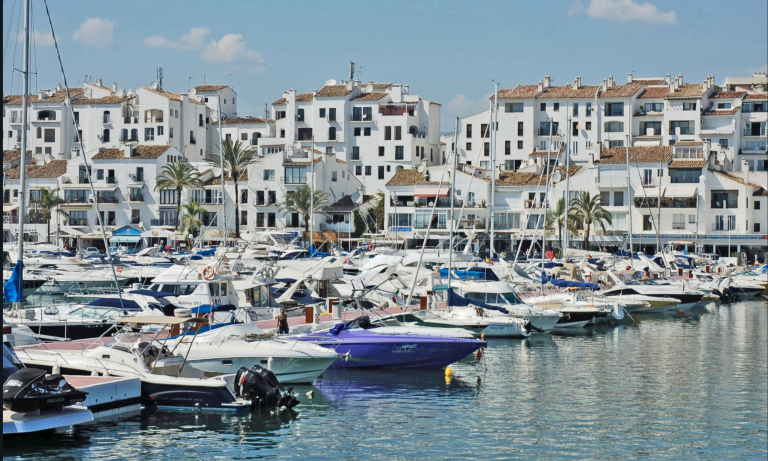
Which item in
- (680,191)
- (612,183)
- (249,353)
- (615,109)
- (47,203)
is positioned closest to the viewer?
(249,353)

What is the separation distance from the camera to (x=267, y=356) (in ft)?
72.8

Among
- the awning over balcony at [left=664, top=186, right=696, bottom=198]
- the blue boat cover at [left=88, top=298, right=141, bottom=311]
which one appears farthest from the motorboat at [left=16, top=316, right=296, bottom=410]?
the awning over balcony at [left=664, top=186, right=696, bottom=198]

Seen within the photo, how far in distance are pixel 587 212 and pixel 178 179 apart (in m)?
35.2

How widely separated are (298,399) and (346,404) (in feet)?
3.53

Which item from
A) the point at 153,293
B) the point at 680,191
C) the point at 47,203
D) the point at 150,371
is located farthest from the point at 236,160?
the point at 150,371

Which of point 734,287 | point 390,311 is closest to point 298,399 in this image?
point 390,311

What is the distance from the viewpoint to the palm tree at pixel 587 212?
80125 millimetres

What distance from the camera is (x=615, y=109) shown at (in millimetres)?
95188

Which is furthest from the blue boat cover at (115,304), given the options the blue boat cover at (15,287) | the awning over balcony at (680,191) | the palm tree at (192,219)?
the awning over balcony at (680,191)

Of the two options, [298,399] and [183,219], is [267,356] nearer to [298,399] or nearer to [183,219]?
[298,399]

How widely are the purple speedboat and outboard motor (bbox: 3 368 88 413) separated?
32.0 ft

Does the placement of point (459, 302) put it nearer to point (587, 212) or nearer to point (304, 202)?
point (587, 212)

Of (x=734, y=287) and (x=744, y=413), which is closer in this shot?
(x=744, y=413)

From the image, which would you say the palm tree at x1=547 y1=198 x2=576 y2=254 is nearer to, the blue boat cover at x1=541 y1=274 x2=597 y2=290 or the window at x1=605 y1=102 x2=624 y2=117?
the window at x1=605 y1=102 x2=624 y2=117
